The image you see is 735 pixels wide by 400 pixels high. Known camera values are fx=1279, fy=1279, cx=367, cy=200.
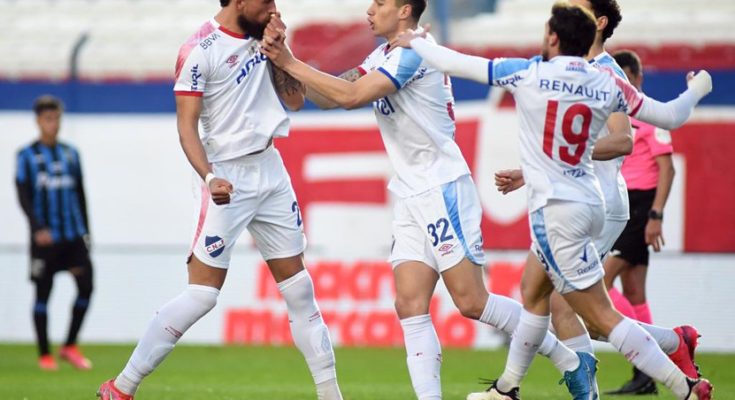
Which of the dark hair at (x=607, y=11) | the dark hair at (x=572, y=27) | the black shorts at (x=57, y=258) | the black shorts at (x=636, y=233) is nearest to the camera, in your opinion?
the dark hair at (x=572, y=27)

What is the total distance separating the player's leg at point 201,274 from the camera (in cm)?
709

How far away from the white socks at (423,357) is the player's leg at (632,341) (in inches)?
30.3

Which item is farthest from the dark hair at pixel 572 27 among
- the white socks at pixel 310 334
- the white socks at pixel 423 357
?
the white socks at pixel 310 334

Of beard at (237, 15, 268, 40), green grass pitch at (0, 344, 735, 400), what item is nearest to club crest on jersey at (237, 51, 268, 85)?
beard at (237, 15, 268, 40)

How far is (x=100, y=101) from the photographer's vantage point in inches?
638

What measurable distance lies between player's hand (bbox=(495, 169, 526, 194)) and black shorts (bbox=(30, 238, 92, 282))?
691cm

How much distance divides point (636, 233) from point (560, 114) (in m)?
3.42

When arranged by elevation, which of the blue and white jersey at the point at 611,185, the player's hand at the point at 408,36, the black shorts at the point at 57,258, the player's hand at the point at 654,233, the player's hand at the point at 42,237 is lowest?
the black shorts at the point at 57,258

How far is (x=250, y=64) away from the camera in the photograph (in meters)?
7.18

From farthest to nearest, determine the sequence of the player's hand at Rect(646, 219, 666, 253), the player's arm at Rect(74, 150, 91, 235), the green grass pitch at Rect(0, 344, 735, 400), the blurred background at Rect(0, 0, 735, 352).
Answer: the blurred background at Rect(0, 0, 735, 352) → the player's arm at Rect(74, 150, 91, 235) → the player's hand at Rect(646, 219, 666, 253) → the green grass pitch at Rect(0, 344, 735, 400)

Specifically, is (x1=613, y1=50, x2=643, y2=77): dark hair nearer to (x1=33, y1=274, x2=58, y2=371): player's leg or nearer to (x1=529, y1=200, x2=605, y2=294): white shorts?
(x1=529, y1=200, x2=605, y2=294): white shorts

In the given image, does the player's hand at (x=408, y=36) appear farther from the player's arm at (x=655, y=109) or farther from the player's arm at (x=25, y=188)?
the player's arm at (x=25, y=188)

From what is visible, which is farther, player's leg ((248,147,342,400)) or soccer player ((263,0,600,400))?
player's leg ((248,147,342,400))

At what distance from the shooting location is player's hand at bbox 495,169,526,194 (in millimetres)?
6781
